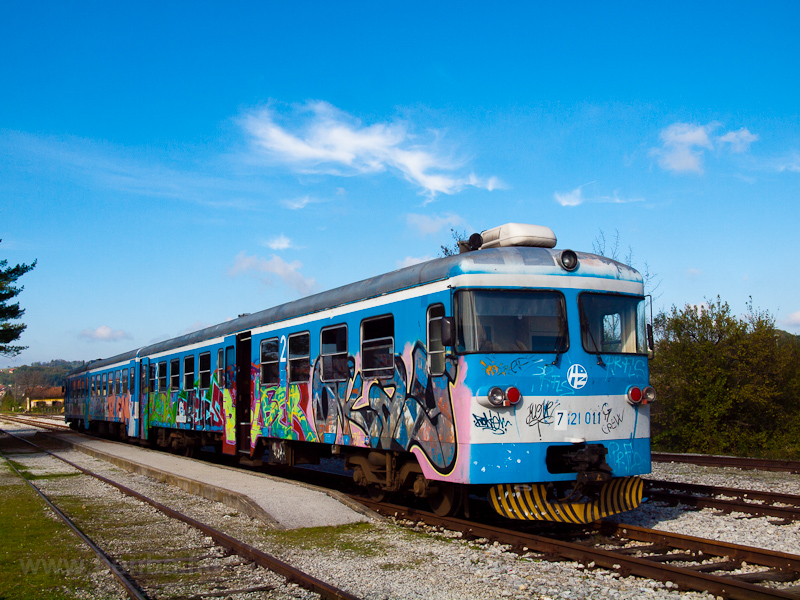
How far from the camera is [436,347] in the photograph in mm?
8305

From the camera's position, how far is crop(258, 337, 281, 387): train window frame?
1277 cm

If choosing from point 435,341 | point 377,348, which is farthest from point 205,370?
point 435,341

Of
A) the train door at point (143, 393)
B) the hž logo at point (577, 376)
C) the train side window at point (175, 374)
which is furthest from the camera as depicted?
the train door at point (143, 393)

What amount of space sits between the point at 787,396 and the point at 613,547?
19468 mm

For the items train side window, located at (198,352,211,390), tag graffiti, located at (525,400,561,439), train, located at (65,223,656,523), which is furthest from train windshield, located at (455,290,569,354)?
train side window, located at (198,352,211,390)

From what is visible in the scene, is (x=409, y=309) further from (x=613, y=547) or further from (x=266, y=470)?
(x=266, y=470)

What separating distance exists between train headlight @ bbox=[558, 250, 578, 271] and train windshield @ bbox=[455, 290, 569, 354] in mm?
365

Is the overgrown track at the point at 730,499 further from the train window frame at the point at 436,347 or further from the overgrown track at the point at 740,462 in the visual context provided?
the train window frame at the point at 436,347

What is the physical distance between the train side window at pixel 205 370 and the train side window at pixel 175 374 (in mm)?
1909

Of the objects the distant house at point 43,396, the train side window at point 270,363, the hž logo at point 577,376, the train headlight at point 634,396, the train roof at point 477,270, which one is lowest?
the distant house at point 43,396

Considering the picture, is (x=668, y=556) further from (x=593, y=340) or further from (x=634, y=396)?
(x=593, y=340)

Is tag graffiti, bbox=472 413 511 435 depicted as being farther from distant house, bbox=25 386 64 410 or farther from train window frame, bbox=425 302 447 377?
distant house, bbox=25 386 64 410

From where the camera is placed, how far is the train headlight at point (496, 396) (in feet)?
24.8

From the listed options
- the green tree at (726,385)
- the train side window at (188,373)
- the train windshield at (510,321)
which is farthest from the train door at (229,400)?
the green tree at (726,385)
